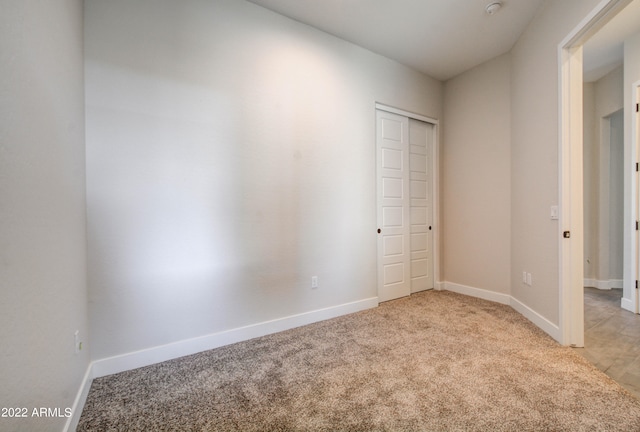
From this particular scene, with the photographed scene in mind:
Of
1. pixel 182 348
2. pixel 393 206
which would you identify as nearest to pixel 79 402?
pixel 182 348

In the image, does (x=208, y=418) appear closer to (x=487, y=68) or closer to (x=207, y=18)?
(x=207, y=18)

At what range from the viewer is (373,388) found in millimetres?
1758

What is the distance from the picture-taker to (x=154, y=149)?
2.15 meters

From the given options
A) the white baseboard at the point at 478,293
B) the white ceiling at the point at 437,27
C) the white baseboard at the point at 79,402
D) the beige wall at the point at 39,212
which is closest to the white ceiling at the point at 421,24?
the white ceiling at the point at 437,27

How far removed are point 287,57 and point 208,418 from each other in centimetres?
305

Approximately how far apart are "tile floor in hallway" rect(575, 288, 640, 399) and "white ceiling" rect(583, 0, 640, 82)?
116 inches

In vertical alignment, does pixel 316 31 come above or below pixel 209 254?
above

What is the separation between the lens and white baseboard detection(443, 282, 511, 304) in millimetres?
3498

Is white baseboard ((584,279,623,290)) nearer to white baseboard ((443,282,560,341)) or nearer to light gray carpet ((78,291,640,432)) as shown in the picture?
white baseboard ((443,282,560,341))

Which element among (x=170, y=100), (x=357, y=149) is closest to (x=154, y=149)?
(x=170, y=100)

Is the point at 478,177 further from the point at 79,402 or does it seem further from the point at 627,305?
the point at 79,402

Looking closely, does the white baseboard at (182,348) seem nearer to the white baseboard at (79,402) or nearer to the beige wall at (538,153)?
the white baseboard at (79,402)

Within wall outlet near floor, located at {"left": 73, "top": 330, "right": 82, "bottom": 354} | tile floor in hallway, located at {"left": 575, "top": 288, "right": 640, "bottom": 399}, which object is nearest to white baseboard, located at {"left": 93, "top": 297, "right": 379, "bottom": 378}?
wall outlet near floor, located at {"left": 73, "top": 330, "right": 82, "bottom": 354}

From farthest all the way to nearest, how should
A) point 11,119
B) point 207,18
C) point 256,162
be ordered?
point 256,162, point 207,18, point 11,119
